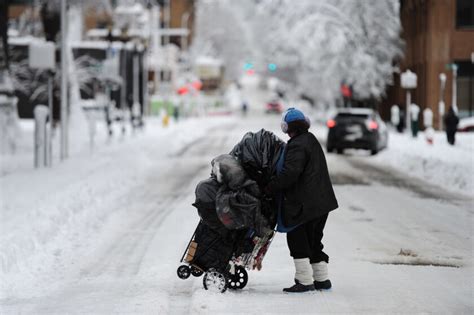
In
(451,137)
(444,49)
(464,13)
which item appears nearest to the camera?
(451,137)

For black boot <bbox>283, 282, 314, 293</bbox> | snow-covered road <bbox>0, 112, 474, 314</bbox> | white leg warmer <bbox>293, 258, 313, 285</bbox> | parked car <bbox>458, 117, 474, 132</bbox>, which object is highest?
parked car <bbox>458, 117, 474, 132</bbox>

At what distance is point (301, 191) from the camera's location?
27.8 ft

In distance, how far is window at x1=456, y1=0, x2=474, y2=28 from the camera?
4573cm

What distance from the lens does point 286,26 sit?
2243 inches

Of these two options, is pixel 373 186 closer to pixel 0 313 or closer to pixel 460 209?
pixel 460 209

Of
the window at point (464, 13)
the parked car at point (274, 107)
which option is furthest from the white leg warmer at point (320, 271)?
the parked car at point (274, 107)

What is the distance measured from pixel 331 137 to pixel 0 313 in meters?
25.9

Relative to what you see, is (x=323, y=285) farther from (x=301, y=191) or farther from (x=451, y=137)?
(x=451, y=137)

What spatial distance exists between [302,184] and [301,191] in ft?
0.20

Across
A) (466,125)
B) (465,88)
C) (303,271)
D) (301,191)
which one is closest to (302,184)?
(301,191)

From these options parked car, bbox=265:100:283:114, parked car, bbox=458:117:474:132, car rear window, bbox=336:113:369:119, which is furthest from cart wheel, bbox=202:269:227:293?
parked car, bbox=265:100:283:114

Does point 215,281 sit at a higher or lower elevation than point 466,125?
lower

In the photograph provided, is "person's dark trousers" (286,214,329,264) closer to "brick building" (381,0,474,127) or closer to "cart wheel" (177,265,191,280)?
"cart wheel" (177,265,191,280)

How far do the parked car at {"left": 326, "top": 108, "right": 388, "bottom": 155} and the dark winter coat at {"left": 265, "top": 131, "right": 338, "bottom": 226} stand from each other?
2442cm
